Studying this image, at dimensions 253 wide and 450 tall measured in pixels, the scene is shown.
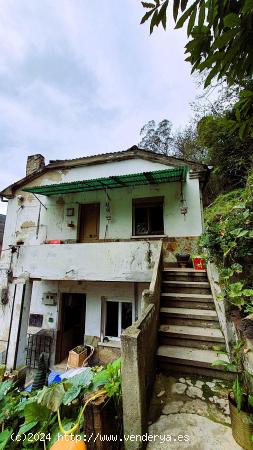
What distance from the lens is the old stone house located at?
643 centimetres

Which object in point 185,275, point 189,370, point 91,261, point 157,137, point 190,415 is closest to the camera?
point 190,415

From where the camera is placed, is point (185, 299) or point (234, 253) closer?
point (234, 253)

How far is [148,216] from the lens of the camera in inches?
314

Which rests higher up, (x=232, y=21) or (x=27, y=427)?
(x=232, y=21)

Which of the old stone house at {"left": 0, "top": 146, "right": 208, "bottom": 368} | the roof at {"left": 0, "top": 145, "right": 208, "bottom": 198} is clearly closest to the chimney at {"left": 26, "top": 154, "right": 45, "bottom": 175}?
the old stone house at {"left": 0, "top": 146, "right": 208, "bottom": 368}

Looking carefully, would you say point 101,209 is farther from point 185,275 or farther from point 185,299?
point 185,299

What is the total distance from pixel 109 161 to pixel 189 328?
6840 mm

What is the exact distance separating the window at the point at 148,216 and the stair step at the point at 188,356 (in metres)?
4.50

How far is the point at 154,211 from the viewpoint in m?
8.04

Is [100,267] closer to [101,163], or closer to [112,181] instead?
[112,181]

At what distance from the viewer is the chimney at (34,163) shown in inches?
390

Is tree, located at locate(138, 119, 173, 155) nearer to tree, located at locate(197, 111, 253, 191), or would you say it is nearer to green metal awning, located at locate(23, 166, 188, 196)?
tree, located at locate(197, 111, 253, 191)

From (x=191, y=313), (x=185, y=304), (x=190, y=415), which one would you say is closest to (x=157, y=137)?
(x=185, y=304)

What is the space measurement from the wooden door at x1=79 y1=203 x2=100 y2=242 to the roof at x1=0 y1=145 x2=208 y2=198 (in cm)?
189
